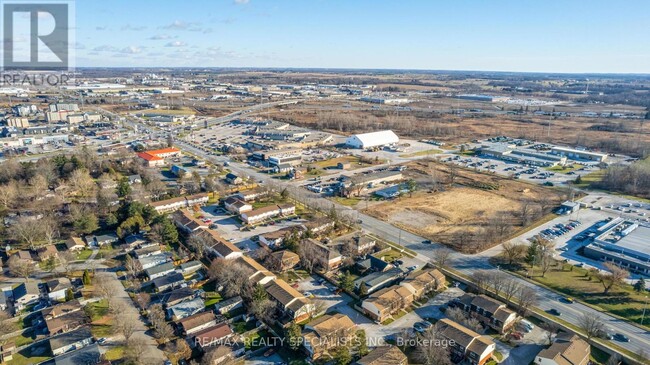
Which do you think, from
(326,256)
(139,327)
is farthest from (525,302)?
(139,327)

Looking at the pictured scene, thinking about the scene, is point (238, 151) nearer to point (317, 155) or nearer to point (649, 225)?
point (317, 155)

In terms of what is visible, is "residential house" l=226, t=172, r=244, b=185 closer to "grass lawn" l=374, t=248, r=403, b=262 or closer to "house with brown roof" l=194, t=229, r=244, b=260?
"house with brown roof" l=194, t=229, r=244, b=260

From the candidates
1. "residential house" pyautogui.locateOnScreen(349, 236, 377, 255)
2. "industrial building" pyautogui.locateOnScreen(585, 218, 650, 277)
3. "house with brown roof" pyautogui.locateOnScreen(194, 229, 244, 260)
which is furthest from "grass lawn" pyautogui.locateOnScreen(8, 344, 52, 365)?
"industrial building" pyautogui.locateOnScreen(585, 218, 650, 277)

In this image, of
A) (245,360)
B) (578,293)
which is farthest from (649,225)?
(245,360)

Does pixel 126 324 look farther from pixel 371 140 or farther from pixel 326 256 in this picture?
pixel 371 140

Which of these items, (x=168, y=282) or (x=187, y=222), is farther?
(x=187, y=222)

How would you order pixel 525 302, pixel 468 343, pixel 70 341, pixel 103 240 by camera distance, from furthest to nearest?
pixel 103 240 < pixel 525 302 < pixel 70 341 < pixel 468 343
